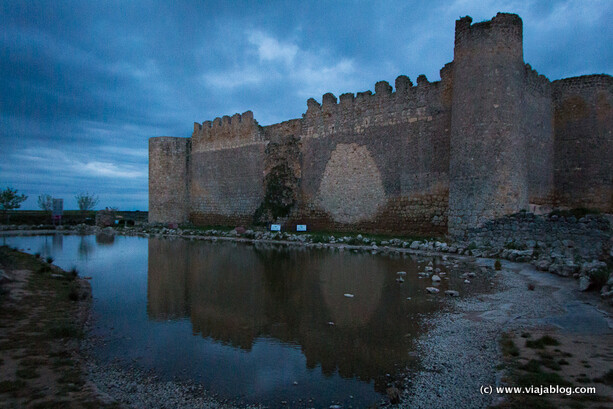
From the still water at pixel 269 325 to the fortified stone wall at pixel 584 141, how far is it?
9409 mm

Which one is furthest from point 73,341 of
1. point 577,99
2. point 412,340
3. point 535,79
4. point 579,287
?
point 577,99

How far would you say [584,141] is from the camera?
620 inches

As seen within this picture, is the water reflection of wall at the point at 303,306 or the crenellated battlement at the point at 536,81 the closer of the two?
the water reflection of wall at the point at 303,306

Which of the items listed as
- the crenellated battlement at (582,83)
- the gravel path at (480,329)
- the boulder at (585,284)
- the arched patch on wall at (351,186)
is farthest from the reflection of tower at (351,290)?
the crenellated battlement at (582,83)

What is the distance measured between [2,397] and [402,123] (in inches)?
654

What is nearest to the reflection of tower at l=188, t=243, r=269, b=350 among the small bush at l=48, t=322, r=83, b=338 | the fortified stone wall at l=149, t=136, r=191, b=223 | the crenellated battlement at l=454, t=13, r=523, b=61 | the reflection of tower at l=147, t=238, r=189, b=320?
the reflection of tower at l=147, t=238, r=189, b=320

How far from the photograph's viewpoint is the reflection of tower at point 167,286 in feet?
20.6

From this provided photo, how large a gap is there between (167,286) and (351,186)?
1272 centimetres

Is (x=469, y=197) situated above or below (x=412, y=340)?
above

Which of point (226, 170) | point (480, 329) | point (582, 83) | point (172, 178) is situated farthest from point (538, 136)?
point (172, 178)

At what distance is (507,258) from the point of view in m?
11.8

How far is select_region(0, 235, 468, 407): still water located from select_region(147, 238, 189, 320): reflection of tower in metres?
0.02

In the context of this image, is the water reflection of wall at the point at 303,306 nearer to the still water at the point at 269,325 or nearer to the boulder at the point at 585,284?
the still water at the point at 269,325

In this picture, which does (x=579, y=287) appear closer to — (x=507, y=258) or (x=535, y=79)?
(x=507, y=258)
